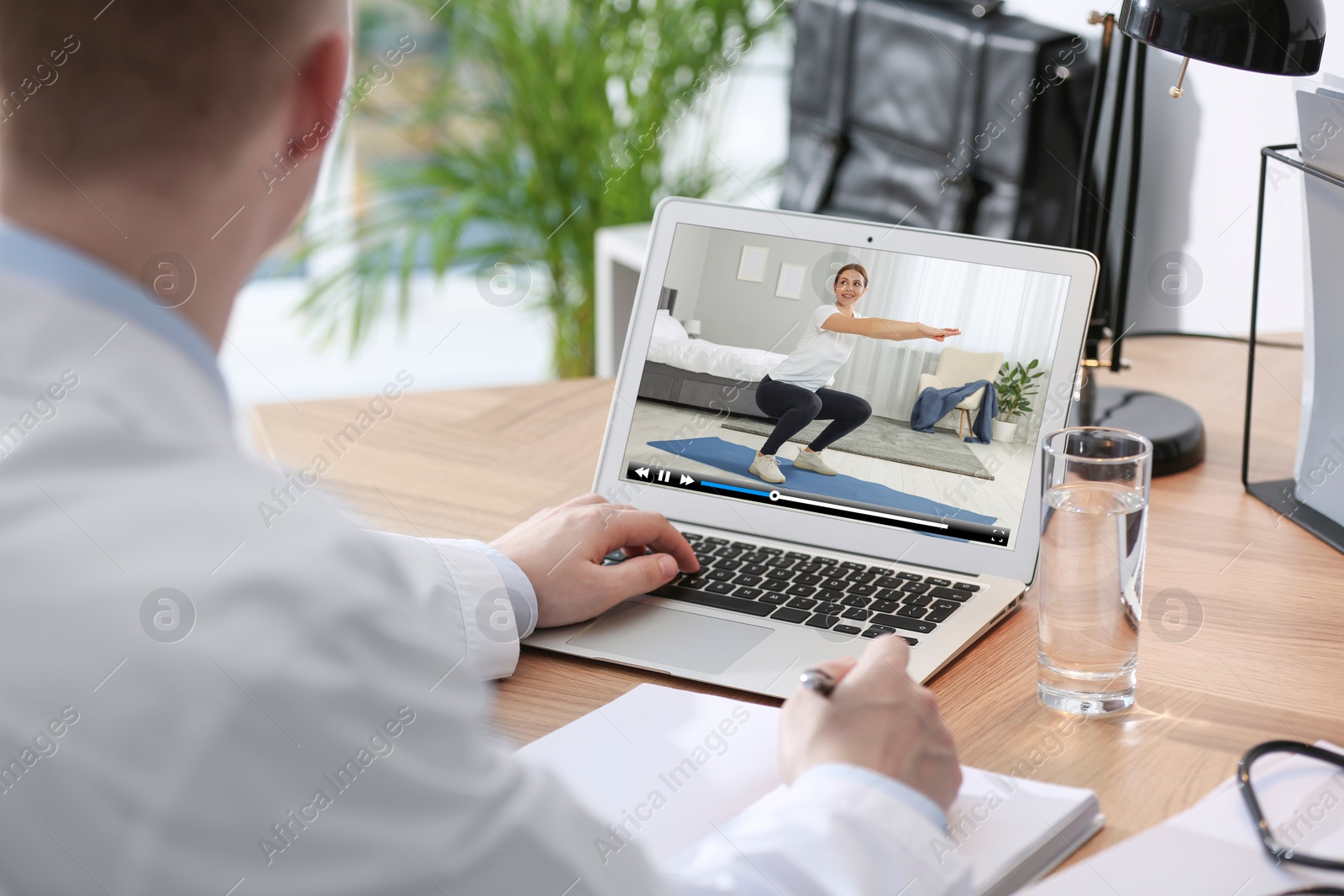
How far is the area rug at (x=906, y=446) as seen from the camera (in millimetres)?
1003

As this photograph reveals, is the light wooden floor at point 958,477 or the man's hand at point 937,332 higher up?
the man's hand at point 937,332

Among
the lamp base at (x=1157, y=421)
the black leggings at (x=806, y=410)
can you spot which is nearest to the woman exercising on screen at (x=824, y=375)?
the black leggings at (x=806, y=410)

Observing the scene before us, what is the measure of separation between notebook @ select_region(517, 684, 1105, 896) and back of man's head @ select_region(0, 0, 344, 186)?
0.36 meters

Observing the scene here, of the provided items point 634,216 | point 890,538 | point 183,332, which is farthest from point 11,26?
point 634,216

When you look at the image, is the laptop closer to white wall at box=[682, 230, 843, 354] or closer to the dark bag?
white wall at box=[682, 230, 843, 354]

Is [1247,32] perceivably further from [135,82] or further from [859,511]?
[135,82]

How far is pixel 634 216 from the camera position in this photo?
277 centimetres

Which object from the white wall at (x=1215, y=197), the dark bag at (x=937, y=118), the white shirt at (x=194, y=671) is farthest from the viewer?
the dark bag at (x=937, y=118)

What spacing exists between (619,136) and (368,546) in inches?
94.8

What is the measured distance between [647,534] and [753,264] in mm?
270

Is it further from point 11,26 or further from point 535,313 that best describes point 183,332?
point 535,313

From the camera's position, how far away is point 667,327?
1122 mm

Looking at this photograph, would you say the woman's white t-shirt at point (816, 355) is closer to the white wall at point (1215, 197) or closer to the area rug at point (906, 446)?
the area rug at point (906, 446)

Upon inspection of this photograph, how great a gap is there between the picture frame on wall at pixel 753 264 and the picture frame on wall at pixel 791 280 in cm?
2
